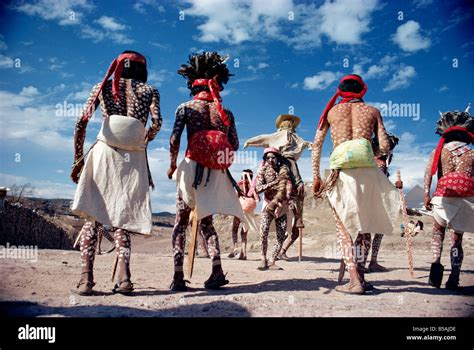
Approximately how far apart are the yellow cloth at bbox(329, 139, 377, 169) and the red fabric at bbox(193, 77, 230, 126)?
4.06ft

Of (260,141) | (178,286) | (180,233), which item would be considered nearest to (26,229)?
(260,141)

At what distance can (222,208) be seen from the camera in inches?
163

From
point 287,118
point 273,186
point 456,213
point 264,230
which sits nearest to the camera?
point 456,213

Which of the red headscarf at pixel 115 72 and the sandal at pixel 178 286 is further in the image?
the sandal at pixel 178 286

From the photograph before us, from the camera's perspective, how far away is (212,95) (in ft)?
14.2

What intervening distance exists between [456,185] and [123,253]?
12.6 feet

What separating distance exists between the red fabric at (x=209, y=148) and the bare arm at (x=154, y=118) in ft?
1.31

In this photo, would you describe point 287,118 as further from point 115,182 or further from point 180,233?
point 115,182

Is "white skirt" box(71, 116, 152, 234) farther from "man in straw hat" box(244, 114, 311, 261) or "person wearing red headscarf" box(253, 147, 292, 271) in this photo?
"man in straw hat" box(244, 114, 311, 261)

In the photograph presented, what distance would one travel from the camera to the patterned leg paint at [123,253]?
3600mm

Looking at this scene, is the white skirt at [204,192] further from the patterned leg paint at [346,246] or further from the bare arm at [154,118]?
the patterned leg paint at [346,246]

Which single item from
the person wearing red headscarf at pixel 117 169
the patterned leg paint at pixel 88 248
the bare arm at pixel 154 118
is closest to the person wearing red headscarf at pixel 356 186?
the bare arm at pixel 154 118
